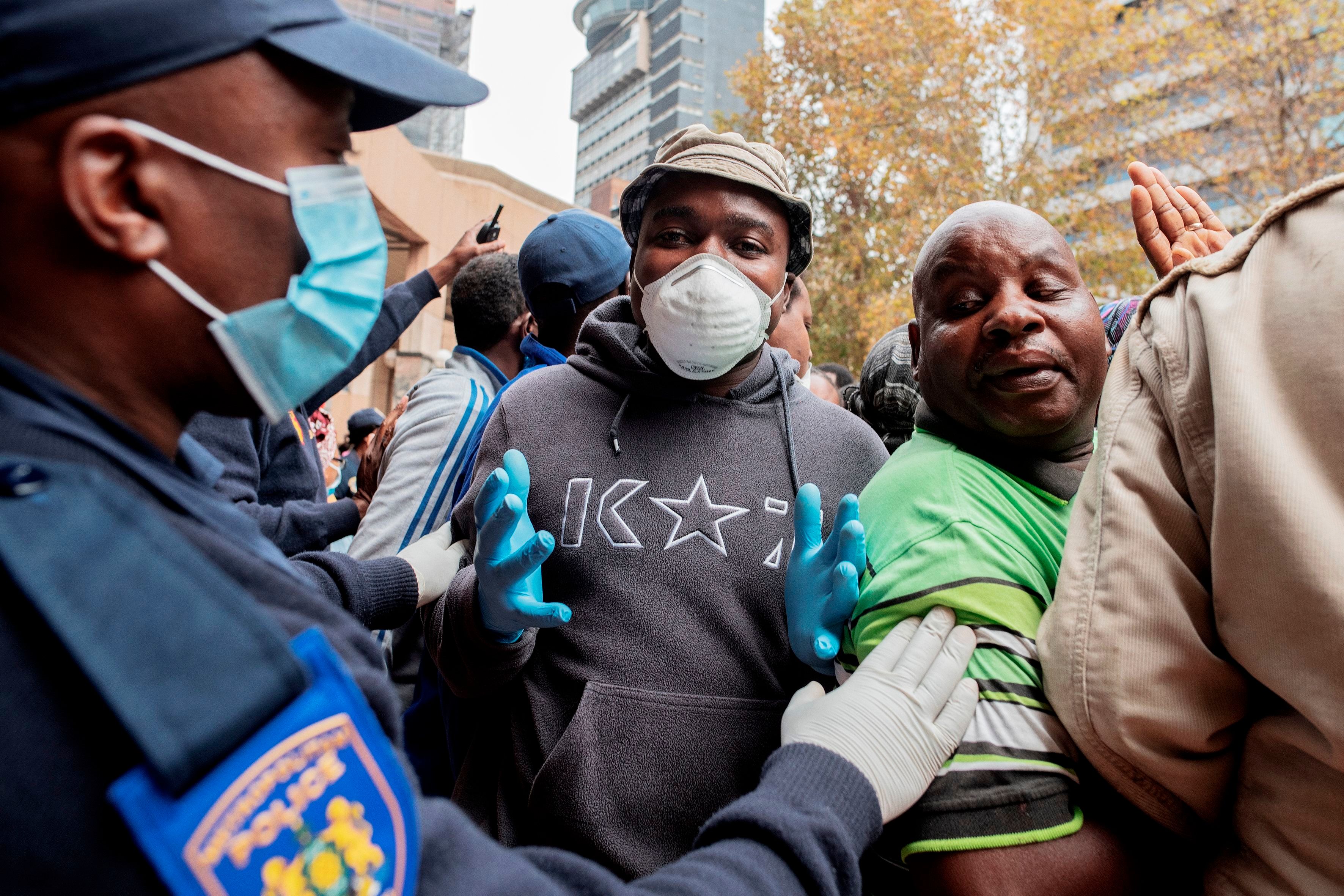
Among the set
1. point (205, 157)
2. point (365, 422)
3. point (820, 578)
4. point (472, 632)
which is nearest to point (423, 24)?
point (365, 422)

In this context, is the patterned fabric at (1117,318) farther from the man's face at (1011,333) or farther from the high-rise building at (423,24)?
the high-rise building at (423,24)

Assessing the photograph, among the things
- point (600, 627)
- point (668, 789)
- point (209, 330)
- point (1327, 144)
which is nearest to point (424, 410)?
point (600, 627)

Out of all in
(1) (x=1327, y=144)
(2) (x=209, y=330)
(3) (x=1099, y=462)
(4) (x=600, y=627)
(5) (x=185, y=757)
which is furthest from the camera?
(1) (x=1327, y=144)

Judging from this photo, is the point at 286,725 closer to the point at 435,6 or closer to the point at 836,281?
the point at 836,281

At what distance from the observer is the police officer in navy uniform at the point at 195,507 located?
0.63 metres

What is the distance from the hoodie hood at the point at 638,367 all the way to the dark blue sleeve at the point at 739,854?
1055 millimetres

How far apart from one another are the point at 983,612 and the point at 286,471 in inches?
92.7

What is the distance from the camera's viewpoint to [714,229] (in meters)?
1.97

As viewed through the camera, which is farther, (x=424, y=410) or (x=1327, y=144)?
(x=1327, y=144)

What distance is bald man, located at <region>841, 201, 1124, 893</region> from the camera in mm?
1128

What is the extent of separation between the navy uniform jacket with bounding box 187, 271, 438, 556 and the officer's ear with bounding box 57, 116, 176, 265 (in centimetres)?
140

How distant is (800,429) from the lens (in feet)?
6.53

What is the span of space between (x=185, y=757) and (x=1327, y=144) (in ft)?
49.8

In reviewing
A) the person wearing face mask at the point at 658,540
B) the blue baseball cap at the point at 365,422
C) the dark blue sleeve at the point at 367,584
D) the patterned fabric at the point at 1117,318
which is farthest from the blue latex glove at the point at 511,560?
the blue baseball cap at the point at 365,422
